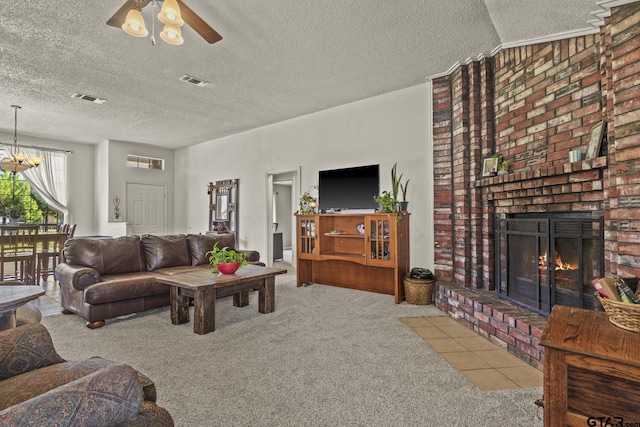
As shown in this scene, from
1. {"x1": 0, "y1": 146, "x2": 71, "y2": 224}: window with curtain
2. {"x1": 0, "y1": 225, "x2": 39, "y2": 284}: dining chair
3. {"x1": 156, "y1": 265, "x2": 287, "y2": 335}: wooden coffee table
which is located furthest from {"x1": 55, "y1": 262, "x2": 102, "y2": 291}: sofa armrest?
{"x1": 0, "y1": 146, "x2": 71, "y2": 224}: window with curtain

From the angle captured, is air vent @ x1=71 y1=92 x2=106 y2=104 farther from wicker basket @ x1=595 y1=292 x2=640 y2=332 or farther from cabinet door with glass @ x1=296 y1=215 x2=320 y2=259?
wicker basket @ x1=595 y1=292 x2=640 y2=332

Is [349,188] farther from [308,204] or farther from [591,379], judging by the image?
[591,379]

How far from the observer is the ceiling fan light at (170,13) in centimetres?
200

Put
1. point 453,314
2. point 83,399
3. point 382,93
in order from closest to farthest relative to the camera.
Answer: point 83,399
point 453,314
point 382,93

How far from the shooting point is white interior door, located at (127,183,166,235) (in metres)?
7.60

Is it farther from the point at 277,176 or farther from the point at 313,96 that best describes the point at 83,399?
the point at 277,176

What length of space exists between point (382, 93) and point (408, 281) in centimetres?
265

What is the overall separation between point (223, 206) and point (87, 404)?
22.1ft

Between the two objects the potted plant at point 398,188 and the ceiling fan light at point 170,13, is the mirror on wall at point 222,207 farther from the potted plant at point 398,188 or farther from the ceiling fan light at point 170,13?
the ceiling fan light at point 170,13

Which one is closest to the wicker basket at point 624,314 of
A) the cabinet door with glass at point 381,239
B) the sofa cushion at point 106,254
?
the cabinet door with glass at point 381,239

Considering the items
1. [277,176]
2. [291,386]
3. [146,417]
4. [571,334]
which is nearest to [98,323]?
[291,386]

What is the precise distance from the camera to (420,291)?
12.6 feet

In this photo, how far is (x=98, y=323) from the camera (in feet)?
10.2

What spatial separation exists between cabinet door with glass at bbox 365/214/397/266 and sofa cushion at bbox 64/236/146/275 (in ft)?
9.27
